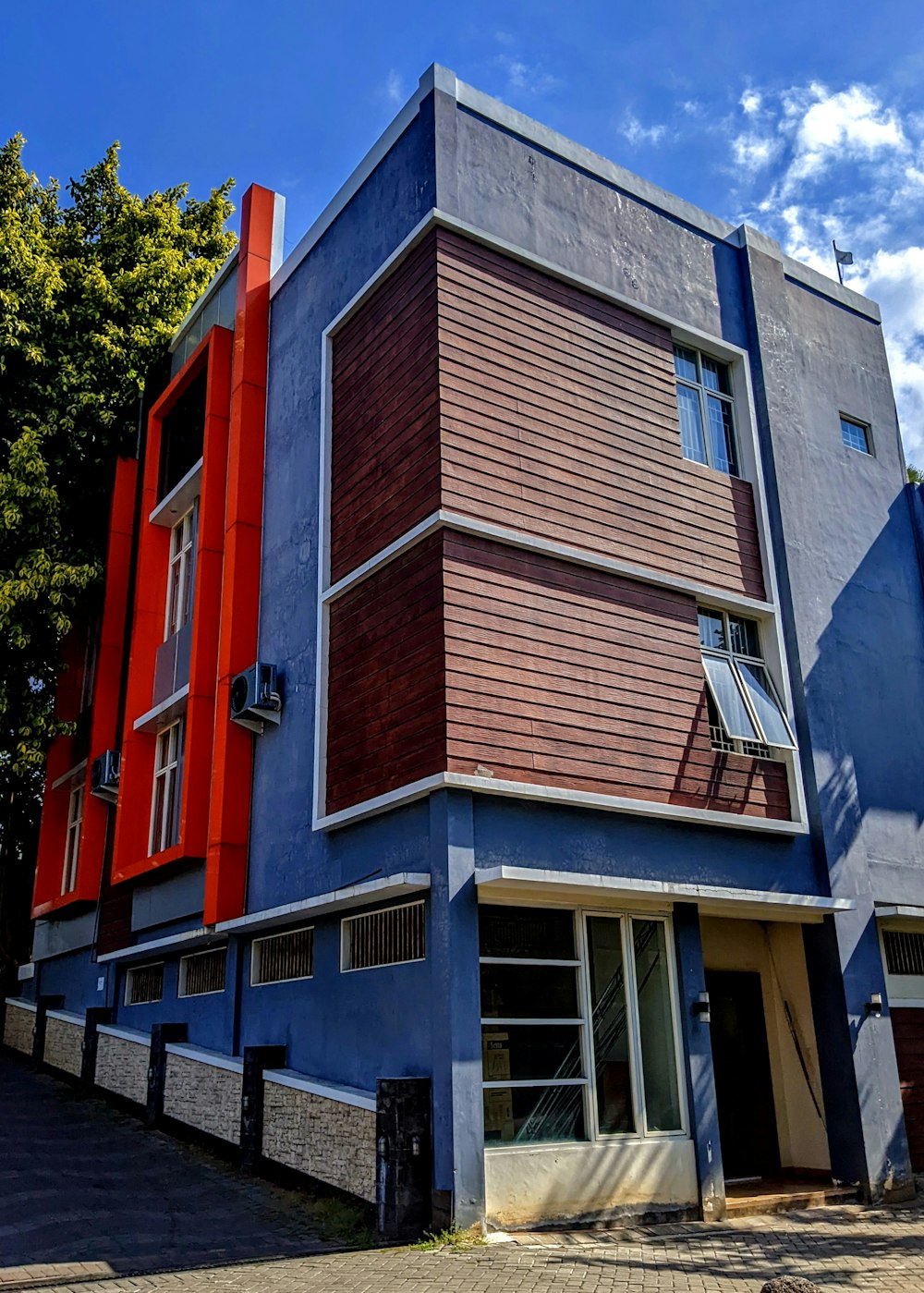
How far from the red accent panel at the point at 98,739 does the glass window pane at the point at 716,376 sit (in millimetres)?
10554

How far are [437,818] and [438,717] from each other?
37.0 inches

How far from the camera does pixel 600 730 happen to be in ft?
36.9

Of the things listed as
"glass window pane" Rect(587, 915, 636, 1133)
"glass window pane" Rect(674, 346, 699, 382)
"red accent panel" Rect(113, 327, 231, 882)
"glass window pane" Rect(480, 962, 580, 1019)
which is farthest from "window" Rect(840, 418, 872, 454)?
"glass window pane" Rect(480, 962, 580, 1019)

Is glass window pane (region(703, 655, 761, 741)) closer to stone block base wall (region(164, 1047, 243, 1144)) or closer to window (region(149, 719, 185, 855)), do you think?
stone block base wall (region(164, 1047, 243, 1144))

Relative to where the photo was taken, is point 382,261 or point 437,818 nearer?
point 437,818

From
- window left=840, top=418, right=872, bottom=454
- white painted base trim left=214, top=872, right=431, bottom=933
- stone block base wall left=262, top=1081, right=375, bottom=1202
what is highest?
window left=840, top=418, right=872, bottom=454

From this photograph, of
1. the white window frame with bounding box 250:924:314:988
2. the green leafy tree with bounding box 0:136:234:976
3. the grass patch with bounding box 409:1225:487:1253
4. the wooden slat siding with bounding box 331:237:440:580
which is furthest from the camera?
the green leafy tree with bounding box 0:136:234:976

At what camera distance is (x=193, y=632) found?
49.4 ft

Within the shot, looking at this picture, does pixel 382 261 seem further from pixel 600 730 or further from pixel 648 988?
pixel 648 988

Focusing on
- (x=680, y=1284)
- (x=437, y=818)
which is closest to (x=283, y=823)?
(x=437, y=818)

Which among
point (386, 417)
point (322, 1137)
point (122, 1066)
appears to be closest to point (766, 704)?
point (386, 417)

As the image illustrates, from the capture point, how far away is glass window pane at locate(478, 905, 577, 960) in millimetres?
10000

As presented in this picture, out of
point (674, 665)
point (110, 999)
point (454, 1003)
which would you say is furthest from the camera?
point (110, 999)

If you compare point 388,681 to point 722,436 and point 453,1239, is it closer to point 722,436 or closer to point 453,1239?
point 453,1239
